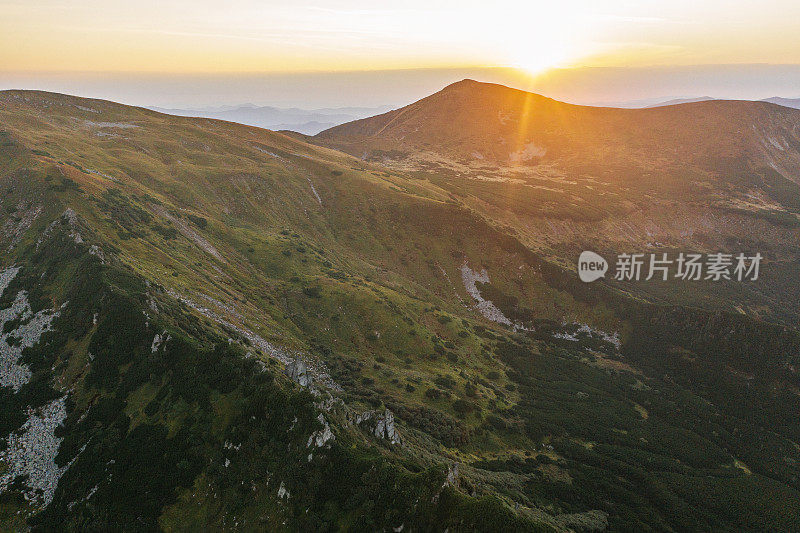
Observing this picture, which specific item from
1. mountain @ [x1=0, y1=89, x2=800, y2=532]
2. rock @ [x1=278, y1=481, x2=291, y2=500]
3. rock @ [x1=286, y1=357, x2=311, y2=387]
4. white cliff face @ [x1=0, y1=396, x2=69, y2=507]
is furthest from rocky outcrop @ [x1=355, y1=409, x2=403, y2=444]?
white cliff face @ [x1=0, y1=396, x2=69, y2=507]

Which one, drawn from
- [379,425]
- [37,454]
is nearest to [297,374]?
[379,425]

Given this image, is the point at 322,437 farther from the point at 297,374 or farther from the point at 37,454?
the point at 37,454

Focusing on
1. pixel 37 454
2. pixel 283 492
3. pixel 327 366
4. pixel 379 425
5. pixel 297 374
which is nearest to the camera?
pixel 283 492

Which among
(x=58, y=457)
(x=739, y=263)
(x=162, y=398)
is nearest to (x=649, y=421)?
(x=162, y=398)

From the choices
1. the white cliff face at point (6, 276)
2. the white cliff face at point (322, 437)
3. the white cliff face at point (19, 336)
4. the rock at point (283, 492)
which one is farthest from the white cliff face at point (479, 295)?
the white cliff face at point (6, 276)

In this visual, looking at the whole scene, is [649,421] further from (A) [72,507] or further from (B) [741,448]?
(A) [72,507]

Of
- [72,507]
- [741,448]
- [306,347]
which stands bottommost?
[741,448]
